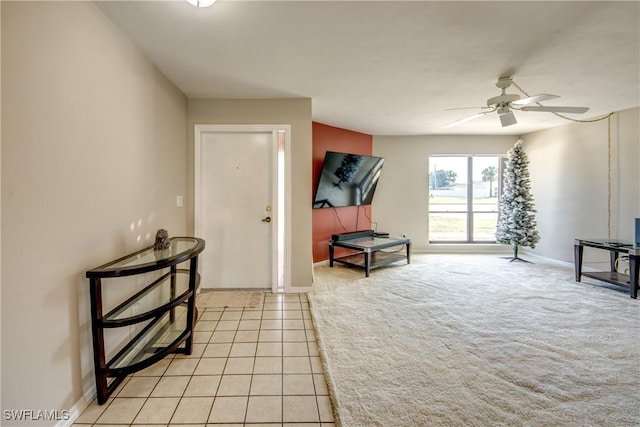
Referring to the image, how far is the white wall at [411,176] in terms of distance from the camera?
18.1ft

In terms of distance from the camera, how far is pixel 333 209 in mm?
4836

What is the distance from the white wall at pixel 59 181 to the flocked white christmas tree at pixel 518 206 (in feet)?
18.1

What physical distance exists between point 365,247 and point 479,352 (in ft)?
7.04

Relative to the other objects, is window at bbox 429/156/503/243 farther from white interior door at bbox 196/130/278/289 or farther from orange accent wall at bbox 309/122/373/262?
white interior door at bbox 196/130/278/289

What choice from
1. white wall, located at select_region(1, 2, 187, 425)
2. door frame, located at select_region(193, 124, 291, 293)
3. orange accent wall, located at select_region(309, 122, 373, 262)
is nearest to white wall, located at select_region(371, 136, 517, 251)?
orange accent wall, located at select_region(309, 122, 373, 262)

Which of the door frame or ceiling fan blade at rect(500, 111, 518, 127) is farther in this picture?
the door frame

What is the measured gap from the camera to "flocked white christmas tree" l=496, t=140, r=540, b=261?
15.5ft

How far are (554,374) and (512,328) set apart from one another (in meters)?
0.65

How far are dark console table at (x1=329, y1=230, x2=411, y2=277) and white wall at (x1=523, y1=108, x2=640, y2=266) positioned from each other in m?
2.62

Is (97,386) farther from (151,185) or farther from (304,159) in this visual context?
(304,159)

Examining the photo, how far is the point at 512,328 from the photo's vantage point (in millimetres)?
2467

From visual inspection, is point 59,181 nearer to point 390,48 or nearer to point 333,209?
point 390,48

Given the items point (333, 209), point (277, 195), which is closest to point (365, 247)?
point (333, 209)

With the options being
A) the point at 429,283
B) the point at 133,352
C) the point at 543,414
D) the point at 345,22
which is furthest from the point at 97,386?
the point at 429,283
